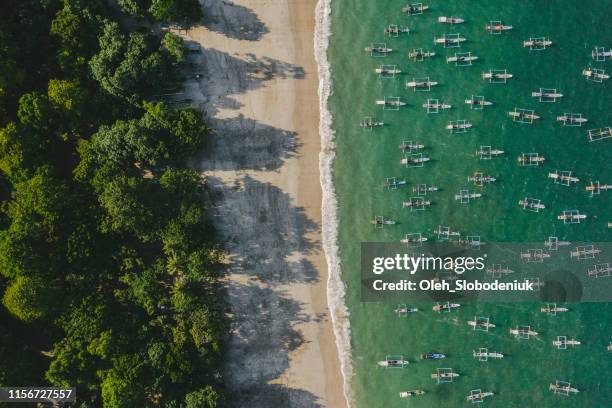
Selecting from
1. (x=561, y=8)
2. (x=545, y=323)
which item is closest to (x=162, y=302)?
(x=545, y=323)

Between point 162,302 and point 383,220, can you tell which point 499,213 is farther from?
point 162,302

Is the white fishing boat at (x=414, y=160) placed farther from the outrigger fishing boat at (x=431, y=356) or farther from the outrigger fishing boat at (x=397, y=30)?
the outrigger fishing boat at (x=431, y=356)

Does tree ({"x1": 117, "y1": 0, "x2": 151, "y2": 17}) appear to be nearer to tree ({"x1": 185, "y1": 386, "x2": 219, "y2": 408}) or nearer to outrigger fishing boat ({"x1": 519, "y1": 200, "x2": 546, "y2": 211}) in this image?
tree ({"x1": 185, "y1": 386, "x2": 219, "y2": 408})

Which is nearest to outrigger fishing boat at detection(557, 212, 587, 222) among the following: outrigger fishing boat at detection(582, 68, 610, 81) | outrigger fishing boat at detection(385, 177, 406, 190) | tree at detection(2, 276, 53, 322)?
outrigger fishing boat at detection(582, 68, 610, 81)

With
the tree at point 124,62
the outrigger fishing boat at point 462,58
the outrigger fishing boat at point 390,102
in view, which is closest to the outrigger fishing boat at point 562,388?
the outrigger fishing boat at point 390,102

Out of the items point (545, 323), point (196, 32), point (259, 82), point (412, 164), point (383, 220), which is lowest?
point (545, 323)
